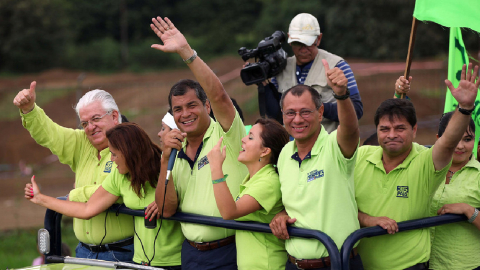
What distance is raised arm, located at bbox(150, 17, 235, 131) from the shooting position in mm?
3555

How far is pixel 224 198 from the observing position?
10.7 ft

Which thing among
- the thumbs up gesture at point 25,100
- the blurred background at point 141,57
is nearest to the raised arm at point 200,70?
the thumbs up gesture at point 25,100

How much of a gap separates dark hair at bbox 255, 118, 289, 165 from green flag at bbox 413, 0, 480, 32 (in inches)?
53.6

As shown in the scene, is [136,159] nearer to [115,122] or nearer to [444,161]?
[115,122]

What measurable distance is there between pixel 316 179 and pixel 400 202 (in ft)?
1.90

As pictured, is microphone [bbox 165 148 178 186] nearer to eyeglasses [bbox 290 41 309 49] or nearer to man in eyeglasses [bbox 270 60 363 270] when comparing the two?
man in eyeglasses [bbox 270 60 363 270]

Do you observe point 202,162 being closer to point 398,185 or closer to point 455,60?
point 398,185

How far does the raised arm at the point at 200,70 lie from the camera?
355cm

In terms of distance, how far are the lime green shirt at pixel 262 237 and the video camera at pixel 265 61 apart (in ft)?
5.31

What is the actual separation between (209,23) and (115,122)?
4038cm

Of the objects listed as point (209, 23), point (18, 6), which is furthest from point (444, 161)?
point (209, 23)

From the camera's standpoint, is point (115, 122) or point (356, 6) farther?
point (356, 6)

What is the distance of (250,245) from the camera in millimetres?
3398

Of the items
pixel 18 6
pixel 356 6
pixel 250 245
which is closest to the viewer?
pixel 250 245
